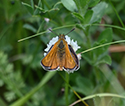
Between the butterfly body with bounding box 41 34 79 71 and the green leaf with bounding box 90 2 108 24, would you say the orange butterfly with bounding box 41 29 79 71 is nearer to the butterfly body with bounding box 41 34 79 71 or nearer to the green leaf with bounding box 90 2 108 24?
the butterfly body with bounding box 41 34 79 71

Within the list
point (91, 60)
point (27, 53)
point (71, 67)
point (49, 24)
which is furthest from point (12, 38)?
point (71, 67)

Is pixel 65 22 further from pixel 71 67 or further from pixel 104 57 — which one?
pixel 71 67

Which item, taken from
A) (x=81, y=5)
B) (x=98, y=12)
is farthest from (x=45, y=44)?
(x=81, y=5)

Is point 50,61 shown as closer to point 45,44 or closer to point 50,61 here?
point 50,61

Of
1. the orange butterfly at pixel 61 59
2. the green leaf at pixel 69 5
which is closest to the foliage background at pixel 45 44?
the green leaf at pixel 69 5

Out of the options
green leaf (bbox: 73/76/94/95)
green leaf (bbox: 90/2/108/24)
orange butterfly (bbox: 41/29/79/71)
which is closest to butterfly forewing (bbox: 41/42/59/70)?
orange butterfly (bbox: 41/29/79/71)

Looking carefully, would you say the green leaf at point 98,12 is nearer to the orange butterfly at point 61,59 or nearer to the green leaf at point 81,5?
the green leaf at point 81,5

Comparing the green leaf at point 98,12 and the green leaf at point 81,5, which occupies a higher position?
the green leaf at point 81,5
